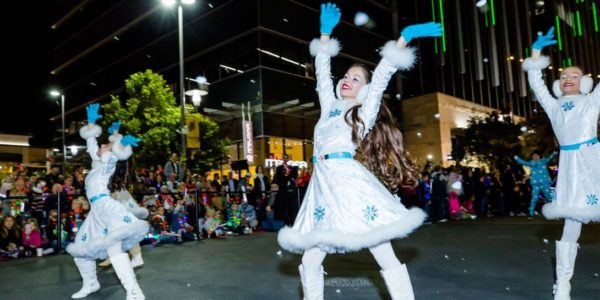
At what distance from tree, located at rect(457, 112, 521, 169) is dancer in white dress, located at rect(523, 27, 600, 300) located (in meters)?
27.1

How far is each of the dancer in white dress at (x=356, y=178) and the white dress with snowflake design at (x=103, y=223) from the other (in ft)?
7.51

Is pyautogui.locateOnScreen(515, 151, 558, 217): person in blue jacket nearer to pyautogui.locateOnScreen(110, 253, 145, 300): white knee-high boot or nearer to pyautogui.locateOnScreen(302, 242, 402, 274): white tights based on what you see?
pyautogui.locateOnScreen(302, 242, 402, 274): white tights

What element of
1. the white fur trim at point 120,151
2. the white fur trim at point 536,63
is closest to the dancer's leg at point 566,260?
the white fur trim at point 536,63

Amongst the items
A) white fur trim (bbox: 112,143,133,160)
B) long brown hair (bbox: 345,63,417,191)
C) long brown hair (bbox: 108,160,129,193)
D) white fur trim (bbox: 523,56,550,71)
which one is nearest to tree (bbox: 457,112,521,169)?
white fur trim (bbox: 523,56,550,71)

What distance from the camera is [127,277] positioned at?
4.41 meters

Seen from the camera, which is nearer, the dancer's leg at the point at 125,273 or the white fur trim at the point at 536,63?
the white fur trim at the point at 536,63

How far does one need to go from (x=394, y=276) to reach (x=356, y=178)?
67cm

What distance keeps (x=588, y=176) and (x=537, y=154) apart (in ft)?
32.3

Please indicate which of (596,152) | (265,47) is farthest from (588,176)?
(265,47)

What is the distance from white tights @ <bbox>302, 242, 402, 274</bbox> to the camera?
Answer: 298cm

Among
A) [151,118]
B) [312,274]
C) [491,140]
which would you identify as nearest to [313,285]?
[312,274]

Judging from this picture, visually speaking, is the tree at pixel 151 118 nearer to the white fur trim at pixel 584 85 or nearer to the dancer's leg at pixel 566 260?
the white fur trim at pixel 584 85

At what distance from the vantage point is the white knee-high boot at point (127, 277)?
434cm

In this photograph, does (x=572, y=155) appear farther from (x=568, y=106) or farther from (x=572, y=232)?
(x=572, y=232)
